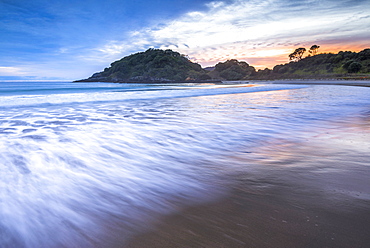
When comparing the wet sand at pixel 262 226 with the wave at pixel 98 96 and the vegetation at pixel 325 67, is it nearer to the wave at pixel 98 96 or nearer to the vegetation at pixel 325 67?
the wave at pixel 98 96

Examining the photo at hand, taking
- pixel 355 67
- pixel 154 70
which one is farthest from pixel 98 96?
pixel 154 70

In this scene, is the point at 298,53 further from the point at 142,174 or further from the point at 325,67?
the point at 142,174

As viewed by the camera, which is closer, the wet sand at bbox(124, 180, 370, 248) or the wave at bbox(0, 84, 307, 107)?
the wet sand at bbox(124, 180, 370, 248)

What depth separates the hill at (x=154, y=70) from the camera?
116 m

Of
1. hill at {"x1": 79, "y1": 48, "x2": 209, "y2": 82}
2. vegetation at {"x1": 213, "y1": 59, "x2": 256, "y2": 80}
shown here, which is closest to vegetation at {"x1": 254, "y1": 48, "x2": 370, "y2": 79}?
vegetation at {"x1": 213, "y1": 59, "x2": 256, "y2": 80}

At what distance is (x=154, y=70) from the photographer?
4914 inches

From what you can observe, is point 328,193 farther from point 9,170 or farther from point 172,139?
point 9,170

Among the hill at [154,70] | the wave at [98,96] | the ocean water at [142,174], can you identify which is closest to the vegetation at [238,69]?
the hill at [154,70]

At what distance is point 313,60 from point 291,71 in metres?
11.6

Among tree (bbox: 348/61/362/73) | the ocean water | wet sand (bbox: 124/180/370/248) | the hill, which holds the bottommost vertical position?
the ocean water

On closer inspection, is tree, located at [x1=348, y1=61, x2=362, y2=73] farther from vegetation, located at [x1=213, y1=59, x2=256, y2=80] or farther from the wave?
the wave

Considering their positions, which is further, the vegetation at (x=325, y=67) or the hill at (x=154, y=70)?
the hill at (x=154, y=70)

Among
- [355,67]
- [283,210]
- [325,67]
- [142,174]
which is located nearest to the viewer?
[283,210]

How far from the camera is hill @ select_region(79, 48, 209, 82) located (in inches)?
4587
